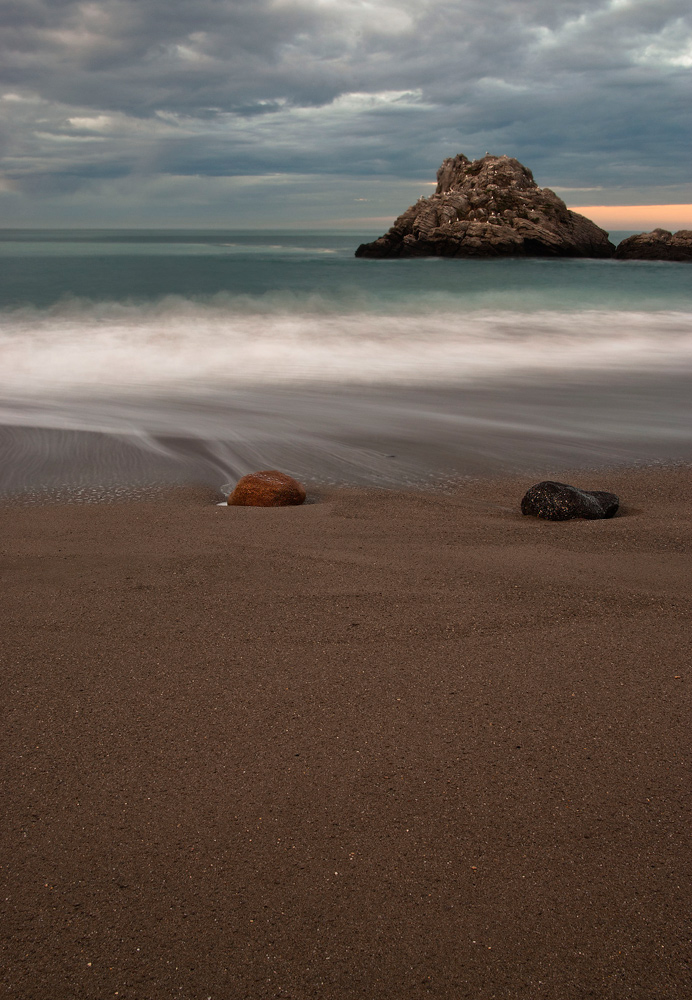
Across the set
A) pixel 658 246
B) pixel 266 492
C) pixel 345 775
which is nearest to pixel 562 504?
pixel 266 492

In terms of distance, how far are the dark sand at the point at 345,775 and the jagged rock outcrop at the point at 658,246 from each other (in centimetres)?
5467

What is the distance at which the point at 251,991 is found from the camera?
1396mm

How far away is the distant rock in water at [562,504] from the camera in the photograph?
3.90 m

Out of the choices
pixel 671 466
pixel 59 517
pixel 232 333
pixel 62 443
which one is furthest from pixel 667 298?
pixel 59 517

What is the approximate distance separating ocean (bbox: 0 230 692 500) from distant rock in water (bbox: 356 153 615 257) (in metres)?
39.3

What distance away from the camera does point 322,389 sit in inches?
330

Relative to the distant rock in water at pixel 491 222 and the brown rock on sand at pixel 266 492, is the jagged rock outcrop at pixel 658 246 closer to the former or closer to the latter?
the distant rock in water at pixel 491 222

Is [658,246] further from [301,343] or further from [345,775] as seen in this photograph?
[345,775]

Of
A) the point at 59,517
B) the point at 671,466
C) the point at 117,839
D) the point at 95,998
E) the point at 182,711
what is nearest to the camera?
the point at 95,998

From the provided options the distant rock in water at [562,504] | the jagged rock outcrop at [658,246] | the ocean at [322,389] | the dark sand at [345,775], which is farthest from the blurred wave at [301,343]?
the jagged rock outcrop at [658,246]

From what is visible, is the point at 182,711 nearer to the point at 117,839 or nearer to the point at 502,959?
the point at 117,839

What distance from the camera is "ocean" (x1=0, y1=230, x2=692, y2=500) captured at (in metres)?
5.52

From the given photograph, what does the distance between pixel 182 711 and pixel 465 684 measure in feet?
2.77

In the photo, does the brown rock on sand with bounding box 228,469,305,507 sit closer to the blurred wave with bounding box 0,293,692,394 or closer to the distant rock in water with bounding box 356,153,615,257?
the blurred wave with bounding box 0,293,692,394
